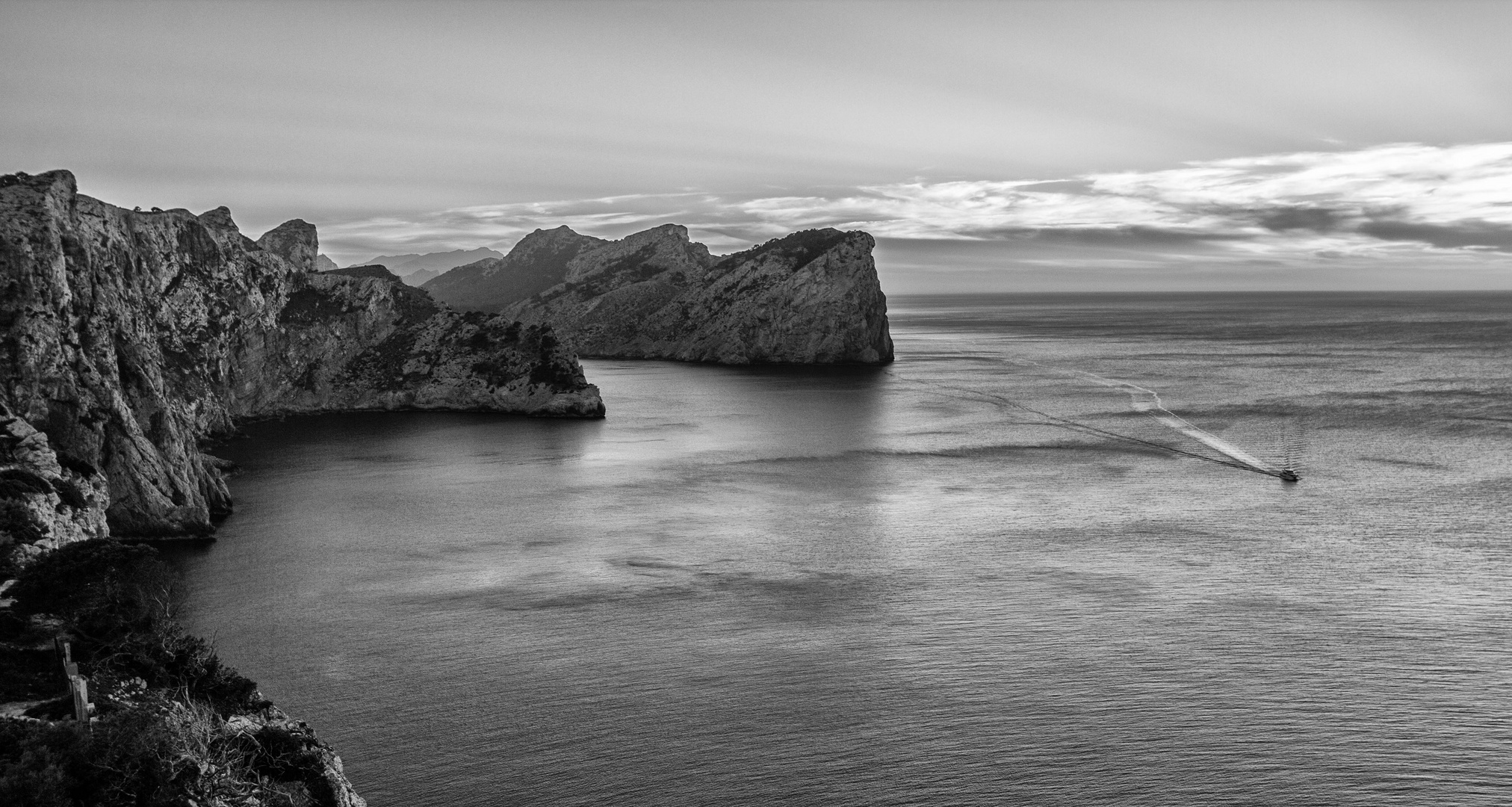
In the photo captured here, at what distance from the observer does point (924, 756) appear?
33938 millimetres

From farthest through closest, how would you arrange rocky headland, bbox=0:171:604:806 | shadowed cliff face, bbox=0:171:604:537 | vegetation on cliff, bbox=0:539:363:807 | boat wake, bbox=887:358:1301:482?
boat wake, bbox=887:358:1301:482, shadowed cliff face, bbox=0:171:604:537, rocky headland, bbox=0:171:604:806, vegetation on cliff, bbox=0:539:363:807

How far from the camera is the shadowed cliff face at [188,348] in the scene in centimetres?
5922

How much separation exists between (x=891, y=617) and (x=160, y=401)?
4607cm

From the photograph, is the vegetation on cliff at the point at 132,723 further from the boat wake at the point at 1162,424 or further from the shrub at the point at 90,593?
the boat wake at the point at 1162,424

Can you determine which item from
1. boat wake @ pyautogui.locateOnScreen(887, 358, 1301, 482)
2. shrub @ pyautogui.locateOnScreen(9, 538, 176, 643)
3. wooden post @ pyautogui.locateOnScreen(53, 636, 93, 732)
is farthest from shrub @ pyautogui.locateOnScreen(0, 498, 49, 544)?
boat wake @ pyautogui.locateOnScreen(887, 358, 1301, 482)

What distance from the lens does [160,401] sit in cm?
6638

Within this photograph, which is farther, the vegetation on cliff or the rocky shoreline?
the rocky shoreline

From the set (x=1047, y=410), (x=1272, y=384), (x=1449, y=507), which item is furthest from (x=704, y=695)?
(x=1272, y=384)

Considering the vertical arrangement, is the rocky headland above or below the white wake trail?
above

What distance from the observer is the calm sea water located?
3338cm

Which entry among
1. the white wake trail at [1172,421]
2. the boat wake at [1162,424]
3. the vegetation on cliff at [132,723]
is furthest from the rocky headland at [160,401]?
the white wake trail at [1172,421]

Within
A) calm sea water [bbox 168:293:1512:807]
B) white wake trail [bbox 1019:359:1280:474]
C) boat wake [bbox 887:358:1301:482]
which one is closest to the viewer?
calm sea water [bbox 168:293:1512:807]

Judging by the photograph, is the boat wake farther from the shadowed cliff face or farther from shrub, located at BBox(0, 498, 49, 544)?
shrub, located at BBox(0, 498, 49, 544)

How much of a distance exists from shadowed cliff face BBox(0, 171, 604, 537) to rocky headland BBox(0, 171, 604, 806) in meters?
0.16
